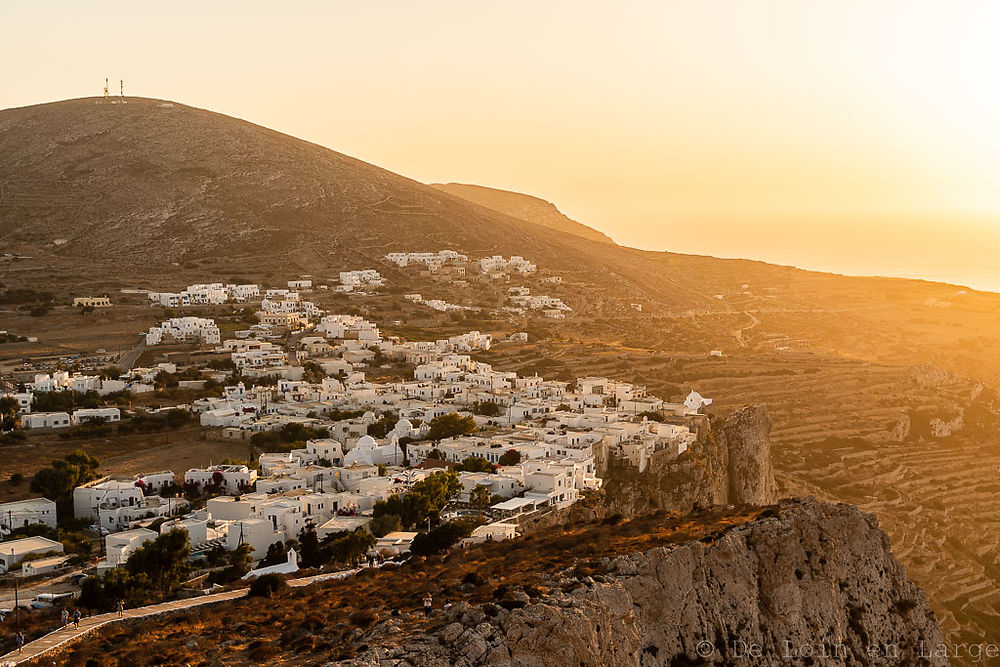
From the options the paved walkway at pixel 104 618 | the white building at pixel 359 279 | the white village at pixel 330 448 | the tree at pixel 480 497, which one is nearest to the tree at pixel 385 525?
the white village at pixel 330 448

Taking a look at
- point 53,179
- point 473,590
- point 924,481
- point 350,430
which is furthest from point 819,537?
point 53,179

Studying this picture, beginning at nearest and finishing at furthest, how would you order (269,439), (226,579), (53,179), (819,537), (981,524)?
(819,537) < (226,579) < (269,439) < (981,524) < (53,179)

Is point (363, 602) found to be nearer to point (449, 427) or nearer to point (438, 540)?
point (438, 540)

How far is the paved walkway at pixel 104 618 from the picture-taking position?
39.9 ft

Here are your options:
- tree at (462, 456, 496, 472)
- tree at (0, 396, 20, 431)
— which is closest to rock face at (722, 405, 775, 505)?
tree at (462, 456, 496, 472)

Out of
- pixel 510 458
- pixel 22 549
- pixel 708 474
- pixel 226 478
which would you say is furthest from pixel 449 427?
pixel 22 549

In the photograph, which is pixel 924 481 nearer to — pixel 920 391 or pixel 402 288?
pixel 920 391

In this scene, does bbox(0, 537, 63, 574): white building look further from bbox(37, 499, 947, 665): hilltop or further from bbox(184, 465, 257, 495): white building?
bbox(37, 499, 947, 665): hilltop

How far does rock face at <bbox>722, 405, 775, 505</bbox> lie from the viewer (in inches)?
1212

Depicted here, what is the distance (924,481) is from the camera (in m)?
36.2

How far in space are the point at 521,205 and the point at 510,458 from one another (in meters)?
136

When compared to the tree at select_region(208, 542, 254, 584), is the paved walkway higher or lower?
higher

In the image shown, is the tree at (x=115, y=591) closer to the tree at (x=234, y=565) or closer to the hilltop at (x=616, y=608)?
the tree at (x=234, y=565)

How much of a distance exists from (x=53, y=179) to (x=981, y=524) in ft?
241
